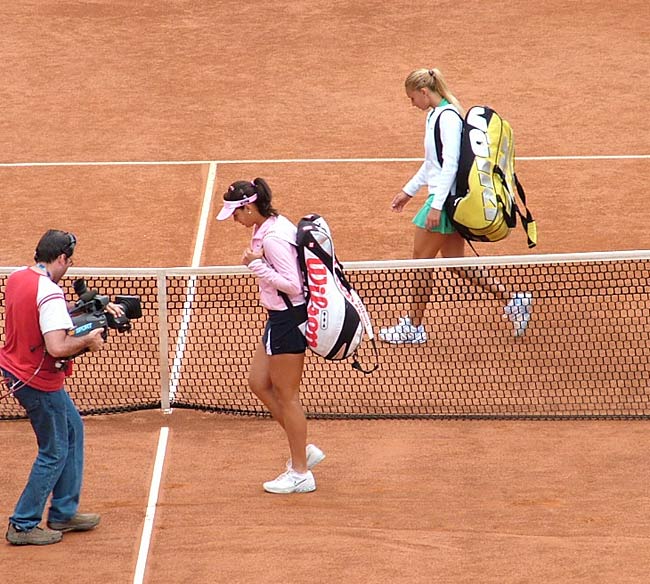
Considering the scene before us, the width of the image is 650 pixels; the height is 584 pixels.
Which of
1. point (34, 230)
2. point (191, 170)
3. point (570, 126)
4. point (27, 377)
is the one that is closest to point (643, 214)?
point (570, 126)

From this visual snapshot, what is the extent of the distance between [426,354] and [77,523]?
3662 millimetres

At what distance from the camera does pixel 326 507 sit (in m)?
8.68

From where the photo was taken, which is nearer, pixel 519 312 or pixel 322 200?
pixel 519 312

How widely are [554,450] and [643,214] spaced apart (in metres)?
4.76

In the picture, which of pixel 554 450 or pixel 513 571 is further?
pixel 554 450

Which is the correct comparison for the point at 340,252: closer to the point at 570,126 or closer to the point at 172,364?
the point at 172,364

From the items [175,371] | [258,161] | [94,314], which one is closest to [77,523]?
[94,314]

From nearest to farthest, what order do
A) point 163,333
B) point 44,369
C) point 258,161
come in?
point 44,369
point 163,333
point 258,161

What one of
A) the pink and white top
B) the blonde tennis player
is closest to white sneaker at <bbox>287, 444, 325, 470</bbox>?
the pink and white top

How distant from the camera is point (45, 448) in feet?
26.3

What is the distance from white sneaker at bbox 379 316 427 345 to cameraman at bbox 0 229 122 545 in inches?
135

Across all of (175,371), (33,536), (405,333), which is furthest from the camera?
(405,333)

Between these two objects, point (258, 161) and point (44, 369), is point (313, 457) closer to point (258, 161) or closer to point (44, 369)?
point (44, 369)

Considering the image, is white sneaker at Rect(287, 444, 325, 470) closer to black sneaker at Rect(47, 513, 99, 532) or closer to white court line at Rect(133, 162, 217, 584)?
white court line at Rect(133, 162, 217, 584)
